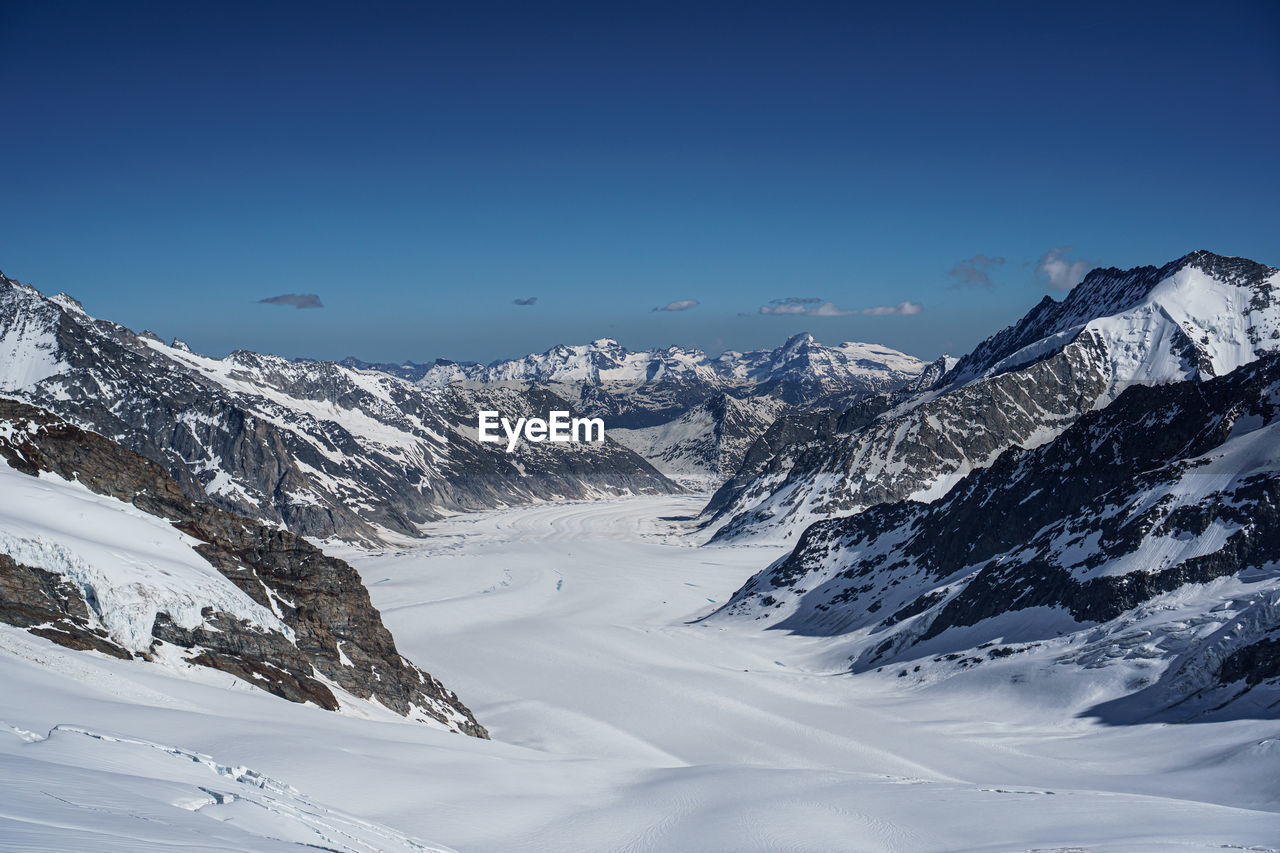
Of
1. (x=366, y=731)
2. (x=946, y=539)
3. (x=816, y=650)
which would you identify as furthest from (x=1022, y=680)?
(x=366, y=731)

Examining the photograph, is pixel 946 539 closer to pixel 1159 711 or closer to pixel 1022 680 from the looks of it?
pixel 1022 680

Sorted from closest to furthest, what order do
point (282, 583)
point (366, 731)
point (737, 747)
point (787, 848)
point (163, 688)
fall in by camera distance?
point (787, 848)
point (163, 688)
point (366, 731)
point (282, 583)
point (737, 747)

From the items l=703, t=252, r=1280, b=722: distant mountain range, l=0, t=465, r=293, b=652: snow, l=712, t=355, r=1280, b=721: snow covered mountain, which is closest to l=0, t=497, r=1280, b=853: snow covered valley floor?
l=0, t=465, r=293, b=652: snow

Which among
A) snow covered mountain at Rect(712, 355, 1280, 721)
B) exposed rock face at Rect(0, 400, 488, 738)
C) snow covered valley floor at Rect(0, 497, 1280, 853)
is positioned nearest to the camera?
snow covered valley floor at Rect(0, 497, 1280, 853)

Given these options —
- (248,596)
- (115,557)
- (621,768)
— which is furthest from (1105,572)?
(115,557)

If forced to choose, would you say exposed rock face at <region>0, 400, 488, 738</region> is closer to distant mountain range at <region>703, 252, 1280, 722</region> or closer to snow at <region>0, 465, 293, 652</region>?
snow at <region>0, 465, 293, 652</region>
